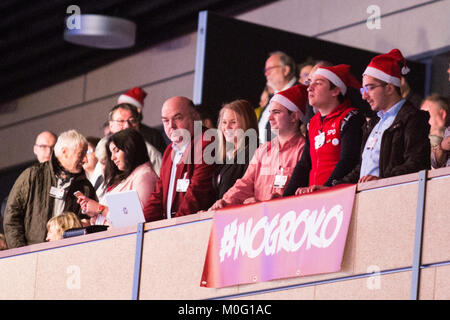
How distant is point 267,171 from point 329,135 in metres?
0.47

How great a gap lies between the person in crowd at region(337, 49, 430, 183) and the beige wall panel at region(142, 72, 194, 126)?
5.62 m

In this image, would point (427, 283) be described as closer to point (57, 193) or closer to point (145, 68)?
point (57, 193)

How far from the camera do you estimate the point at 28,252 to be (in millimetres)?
5465

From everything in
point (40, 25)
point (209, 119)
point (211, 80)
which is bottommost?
point (209, 119)

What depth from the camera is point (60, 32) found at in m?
10.7

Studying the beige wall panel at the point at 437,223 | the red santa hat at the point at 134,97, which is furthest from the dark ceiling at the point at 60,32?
the beige wall panel at the point at 437,223

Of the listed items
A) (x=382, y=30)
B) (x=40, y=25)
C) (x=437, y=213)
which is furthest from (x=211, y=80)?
(x=40, y=25)

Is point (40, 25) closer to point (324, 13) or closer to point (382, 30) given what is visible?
point (324, 13)

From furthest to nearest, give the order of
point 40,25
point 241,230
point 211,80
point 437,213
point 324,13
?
point 40,25
point 324,13
point 211,80
point 241,230
point 437,213

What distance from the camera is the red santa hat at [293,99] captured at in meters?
4.87

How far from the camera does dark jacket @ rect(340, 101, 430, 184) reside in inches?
157

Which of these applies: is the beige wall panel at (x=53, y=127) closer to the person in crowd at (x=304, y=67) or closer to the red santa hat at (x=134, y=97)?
the red santa hat at (x=134, y=97)

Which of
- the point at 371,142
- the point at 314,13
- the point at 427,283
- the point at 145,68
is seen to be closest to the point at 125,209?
the point at 371,142

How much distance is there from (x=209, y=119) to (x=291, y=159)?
131cm
